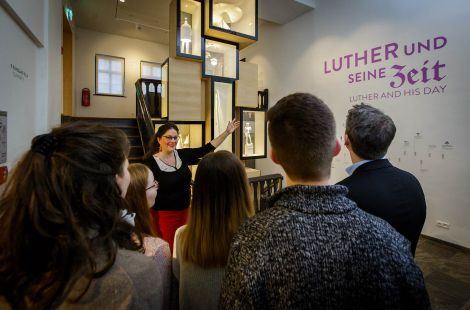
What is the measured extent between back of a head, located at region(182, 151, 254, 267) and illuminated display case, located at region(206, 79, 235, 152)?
7.64 feet

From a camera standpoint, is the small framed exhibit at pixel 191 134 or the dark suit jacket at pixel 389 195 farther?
the small framed exhibit at pixel 191 134

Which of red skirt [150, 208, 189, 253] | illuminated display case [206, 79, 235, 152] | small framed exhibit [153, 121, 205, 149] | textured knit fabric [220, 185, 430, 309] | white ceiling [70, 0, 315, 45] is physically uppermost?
white ceiling [70, 0, 315, 45]

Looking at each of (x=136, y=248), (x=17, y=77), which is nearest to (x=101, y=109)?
(x=17, y=77)

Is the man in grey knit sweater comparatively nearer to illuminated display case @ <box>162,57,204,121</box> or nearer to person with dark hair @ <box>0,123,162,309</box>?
person with dark hair @ <box>0,123,162,309</box>

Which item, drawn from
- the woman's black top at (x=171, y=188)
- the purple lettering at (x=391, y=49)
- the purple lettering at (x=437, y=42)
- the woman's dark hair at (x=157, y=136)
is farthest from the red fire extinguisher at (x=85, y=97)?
the purple lettering at (x=437, y=42)

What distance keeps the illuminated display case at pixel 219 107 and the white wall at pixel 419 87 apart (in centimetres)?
240

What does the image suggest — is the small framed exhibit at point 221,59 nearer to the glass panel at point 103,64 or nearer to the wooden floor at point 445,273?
the wooden floor at point 445,273

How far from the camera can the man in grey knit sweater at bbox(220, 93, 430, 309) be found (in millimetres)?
563

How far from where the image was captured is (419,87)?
12.5 feet

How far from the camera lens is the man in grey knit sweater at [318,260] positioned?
563 millimetres

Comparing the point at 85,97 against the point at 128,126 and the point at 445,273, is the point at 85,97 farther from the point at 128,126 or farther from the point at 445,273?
the point at 445,273

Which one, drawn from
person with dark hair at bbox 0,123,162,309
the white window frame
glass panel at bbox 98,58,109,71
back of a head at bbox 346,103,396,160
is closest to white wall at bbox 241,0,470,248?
back of a head at bbox 346,103,396,160

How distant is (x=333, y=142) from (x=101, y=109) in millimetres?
8326

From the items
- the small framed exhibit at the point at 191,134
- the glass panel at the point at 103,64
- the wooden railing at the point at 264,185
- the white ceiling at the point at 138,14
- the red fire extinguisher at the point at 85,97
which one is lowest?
the wooden railing at the point at 264,185
